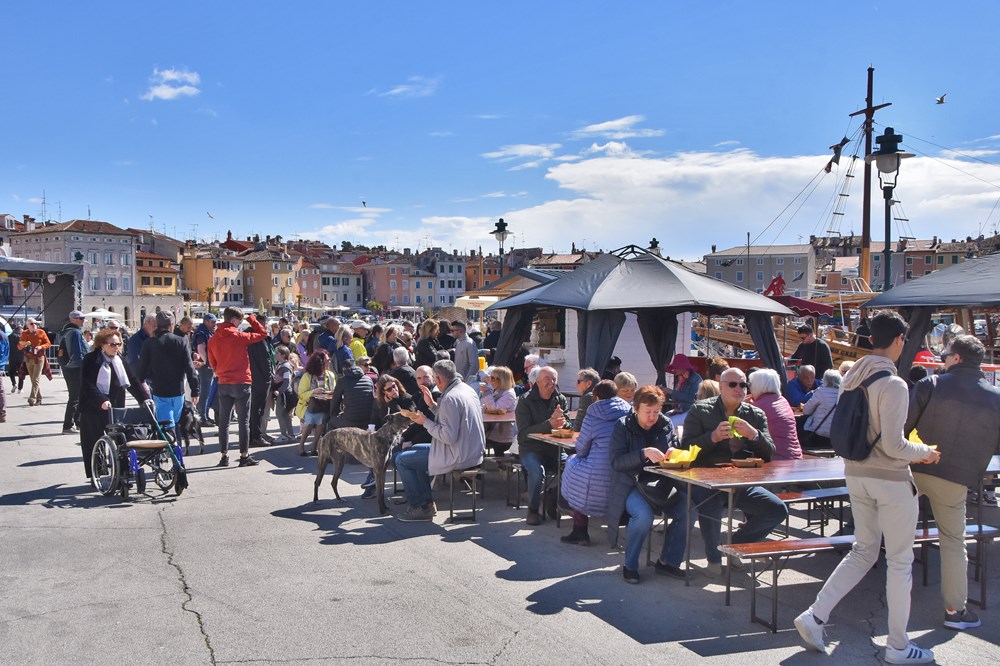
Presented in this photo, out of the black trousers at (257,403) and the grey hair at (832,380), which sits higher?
the grey hair at (832,380)

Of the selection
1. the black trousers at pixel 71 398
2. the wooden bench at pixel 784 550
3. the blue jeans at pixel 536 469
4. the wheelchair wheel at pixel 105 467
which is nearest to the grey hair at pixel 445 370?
the blue jeans at pixel 536 469

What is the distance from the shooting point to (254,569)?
19.0 ft

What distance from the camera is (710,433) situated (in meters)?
5.75

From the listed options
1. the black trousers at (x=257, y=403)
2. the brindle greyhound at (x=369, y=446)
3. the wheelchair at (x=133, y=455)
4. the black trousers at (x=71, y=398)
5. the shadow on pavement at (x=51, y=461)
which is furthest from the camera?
the black trousers at (x=71, y=398)

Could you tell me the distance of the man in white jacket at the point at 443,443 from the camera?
7.05 m

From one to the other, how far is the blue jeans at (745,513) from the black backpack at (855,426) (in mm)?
1556

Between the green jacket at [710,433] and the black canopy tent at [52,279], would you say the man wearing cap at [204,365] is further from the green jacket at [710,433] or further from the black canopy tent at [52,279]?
the black canopy tent at [52,279]

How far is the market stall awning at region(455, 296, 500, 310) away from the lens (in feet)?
72.0

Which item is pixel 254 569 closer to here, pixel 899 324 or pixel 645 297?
pixel 899 324

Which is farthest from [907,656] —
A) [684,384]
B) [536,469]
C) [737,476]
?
[684,384]

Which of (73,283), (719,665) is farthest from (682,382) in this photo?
(73,283)

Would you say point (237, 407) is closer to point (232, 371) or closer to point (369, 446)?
point (232, 371)

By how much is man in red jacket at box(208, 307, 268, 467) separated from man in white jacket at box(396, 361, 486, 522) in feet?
10.8

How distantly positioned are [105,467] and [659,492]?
571 cm
